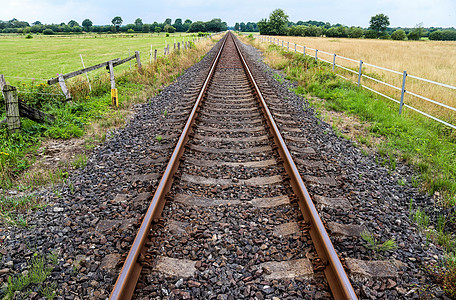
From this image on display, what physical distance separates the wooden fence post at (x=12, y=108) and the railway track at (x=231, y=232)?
142 inches

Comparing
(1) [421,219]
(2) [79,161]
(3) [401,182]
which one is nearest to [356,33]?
(3) [401,182]

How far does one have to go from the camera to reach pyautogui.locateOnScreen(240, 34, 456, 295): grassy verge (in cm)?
379

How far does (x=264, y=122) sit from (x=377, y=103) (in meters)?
3.86

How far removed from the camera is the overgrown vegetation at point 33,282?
2707 mm

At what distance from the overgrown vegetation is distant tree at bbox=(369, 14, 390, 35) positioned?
327 ft

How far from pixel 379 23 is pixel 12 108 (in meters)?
97.6

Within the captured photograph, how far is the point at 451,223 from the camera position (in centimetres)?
377

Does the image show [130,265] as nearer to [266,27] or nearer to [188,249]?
[188,249]

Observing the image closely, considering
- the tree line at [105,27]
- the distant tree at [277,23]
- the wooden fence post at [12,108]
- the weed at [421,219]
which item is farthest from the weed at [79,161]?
the tree line at [105,27]

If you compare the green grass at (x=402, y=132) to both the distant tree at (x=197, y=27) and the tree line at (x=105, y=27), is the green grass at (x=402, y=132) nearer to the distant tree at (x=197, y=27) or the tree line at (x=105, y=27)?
the tree line at (x=105, y=27)

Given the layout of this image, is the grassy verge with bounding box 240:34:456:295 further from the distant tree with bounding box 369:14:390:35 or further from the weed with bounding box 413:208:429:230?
the distant tree with bounding box 369:14:390:35

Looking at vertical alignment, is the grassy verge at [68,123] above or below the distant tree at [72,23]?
below

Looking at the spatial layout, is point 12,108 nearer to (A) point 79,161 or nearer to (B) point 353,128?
(A) point 79,161

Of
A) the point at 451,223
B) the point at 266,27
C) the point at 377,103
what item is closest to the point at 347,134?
the point at 377,103
